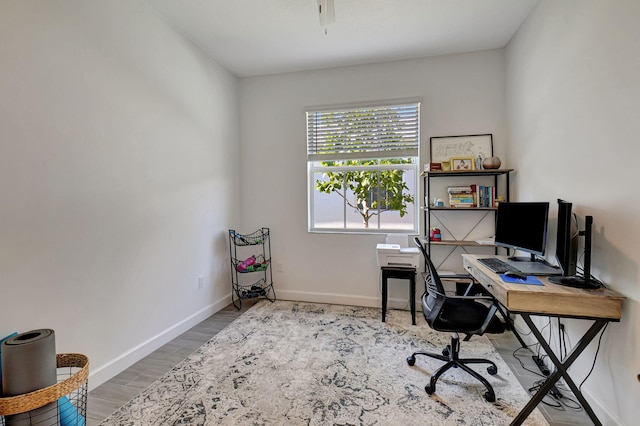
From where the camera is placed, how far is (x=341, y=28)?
110 inches

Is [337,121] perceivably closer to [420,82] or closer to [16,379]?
[420,82]

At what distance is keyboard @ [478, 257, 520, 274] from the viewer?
1.97 meters

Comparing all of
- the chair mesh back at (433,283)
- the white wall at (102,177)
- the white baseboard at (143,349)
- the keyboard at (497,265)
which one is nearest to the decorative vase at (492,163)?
the keyboard at (497,265)

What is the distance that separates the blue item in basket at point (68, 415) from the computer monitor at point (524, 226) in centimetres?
284

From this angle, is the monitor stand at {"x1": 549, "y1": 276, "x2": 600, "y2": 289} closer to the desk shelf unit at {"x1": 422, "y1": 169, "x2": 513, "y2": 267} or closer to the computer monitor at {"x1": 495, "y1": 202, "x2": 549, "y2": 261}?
the computer monitor at {"x1": 495, "y1": 202, "x2": 549, "y2": 261}

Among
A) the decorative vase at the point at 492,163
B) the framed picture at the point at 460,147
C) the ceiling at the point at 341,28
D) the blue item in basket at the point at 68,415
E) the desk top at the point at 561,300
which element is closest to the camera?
the blue item in basket at the point at 68,415

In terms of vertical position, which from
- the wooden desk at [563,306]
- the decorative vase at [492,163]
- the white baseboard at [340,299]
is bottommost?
the white baseboard at [340,299]

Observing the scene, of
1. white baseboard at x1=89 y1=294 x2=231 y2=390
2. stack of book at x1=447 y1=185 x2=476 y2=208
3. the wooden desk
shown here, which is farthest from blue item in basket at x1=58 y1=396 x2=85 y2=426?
stack of book at x1=447 y1=185 x2=476 y2=208

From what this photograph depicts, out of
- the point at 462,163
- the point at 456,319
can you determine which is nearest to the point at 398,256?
the point at 456,319

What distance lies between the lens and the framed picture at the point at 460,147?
3.19m

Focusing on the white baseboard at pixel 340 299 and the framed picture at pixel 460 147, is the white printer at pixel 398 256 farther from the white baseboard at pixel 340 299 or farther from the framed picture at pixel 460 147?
the framed picture at pixel 460 147

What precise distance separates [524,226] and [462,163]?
3.61 ft

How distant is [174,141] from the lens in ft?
9.12

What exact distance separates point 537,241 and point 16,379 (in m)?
3.01
